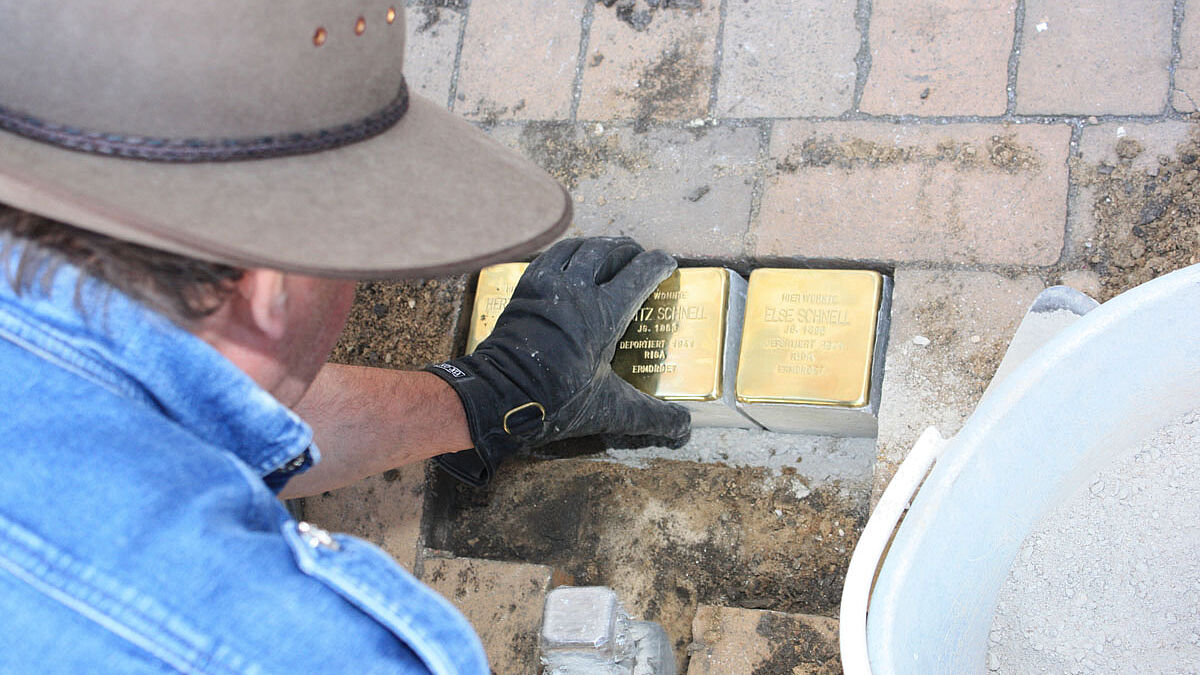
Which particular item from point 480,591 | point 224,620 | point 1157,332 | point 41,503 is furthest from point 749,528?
point 41,503

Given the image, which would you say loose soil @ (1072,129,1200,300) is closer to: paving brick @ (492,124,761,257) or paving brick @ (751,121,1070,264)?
paving brick @ (751,121,1070,264)

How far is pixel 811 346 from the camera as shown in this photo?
2.42 m

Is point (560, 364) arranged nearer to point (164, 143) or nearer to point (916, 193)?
point (916, 193)

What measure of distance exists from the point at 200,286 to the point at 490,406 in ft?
4.09

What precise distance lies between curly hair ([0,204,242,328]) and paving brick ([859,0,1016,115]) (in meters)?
1.94

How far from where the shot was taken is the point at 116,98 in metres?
1.05

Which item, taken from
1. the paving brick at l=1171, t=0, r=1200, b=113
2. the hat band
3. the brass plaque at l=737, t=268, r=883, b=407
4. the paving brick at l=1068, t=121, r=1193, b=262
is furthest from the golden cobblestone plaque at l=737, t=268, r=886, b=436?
the hat band

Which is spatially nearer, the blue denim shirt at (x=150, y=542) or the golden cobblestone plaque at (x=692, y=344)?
the blue denim shirt at (x=150, y=542)

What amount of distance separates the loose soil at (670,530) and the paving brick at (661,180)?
65cm

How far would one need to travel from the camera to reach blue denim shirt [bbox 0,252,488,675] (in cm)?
113

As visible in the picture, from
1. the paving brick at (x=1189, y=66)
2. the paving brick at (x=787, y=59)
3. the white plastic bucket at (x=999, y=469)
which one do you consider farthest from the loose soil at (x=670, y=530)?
the paving brick at (x=1189, y=66)

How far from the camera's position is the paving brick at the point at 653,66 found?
2.76 meters

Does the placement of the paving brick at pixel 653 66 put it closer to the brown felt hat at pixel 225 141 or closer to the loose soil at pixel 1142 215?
the loose soil at pixel 1142 215

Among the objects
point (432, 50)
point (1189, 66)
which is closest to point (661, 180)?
point (432, 50)
